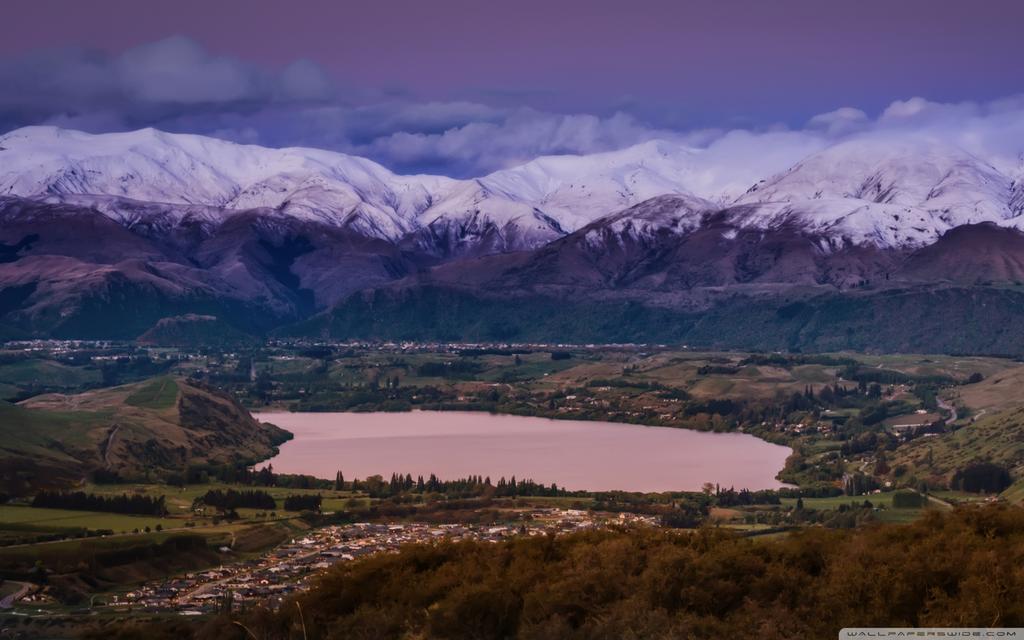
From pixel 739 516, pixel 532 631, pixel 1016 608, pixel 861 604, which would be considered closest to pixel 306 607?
pixel 532 631

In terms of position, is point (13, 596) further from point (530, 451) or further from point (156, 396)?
point (156, 396)

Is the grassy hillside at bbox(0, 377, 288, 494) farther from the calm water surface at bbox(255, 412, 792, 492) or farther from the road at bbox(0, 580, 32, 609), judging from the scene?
the road at bbox(0, 580, 32, 609)

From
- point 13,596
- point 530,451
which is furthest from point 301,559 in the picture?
point 530,451

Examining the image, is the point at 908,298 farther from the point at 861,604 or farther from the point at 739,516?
the point at 861,604

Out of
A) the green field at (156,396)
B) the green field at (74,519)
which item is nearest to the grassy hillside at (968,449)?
the green field at (74,519)

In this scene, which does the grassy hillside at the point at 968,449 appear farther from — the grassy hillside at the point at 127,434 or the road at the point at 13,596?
the road at the point at 13,596

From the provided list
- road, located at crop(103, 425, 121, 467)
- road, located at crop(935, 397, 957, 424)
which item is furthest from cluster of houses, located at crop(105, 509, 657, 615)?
road, located at crop(935, 397, 957, 424)
